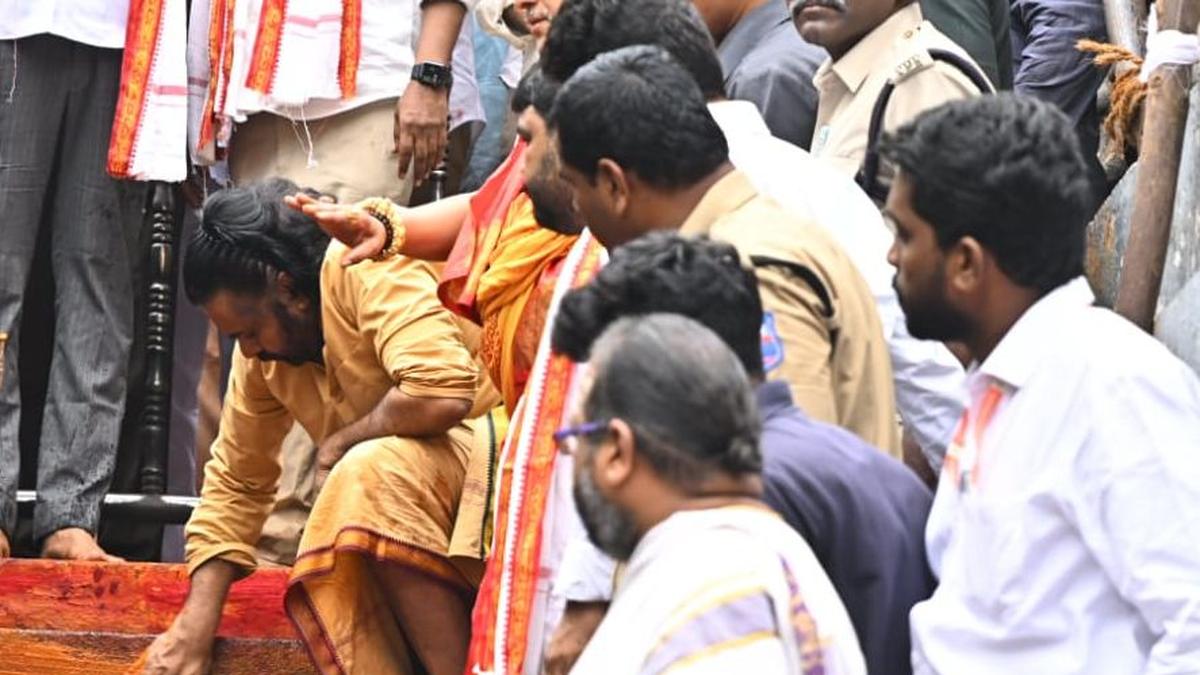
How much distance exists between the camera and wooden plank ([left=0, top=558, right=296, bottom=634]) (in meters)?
6.50

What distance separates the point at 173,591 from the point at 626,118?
2.67m

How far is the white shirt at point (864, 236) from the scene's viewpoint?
4.61 m

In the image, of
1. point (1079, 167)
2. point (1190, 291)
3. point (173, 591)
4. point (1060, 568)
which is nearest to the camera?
point (1060, 568)

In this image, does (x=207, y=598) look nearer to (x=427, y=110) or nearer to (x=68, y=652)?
(x=68, y=652)

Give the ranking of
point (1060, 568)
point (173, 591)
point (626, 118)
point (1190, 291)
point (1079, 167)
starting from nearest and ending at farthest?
1. point (1060, 568)
2. point (1079, 167)
3. point (626, 118)
4. point (1190, 291)
5. point (173, 591)

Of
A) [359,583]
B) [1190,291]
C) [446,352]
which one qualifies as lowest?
[359,583]

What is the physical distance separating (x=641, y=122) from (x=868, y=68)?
135cm

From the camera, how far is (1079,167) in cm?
385

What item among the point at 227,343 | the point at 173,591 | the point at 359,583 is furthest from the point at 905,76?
the point at 227,343

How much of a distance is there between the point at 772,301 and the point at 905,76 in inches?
55.2

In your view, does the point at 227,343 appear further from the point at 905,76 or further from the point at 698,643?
the point at 698,643

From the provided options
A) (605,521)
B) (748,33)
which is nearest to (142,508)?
(748,33)

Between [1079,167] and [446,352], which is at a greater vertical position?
A: [1079,167]

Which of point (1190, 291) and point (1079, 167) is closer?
point (1079, 167)
